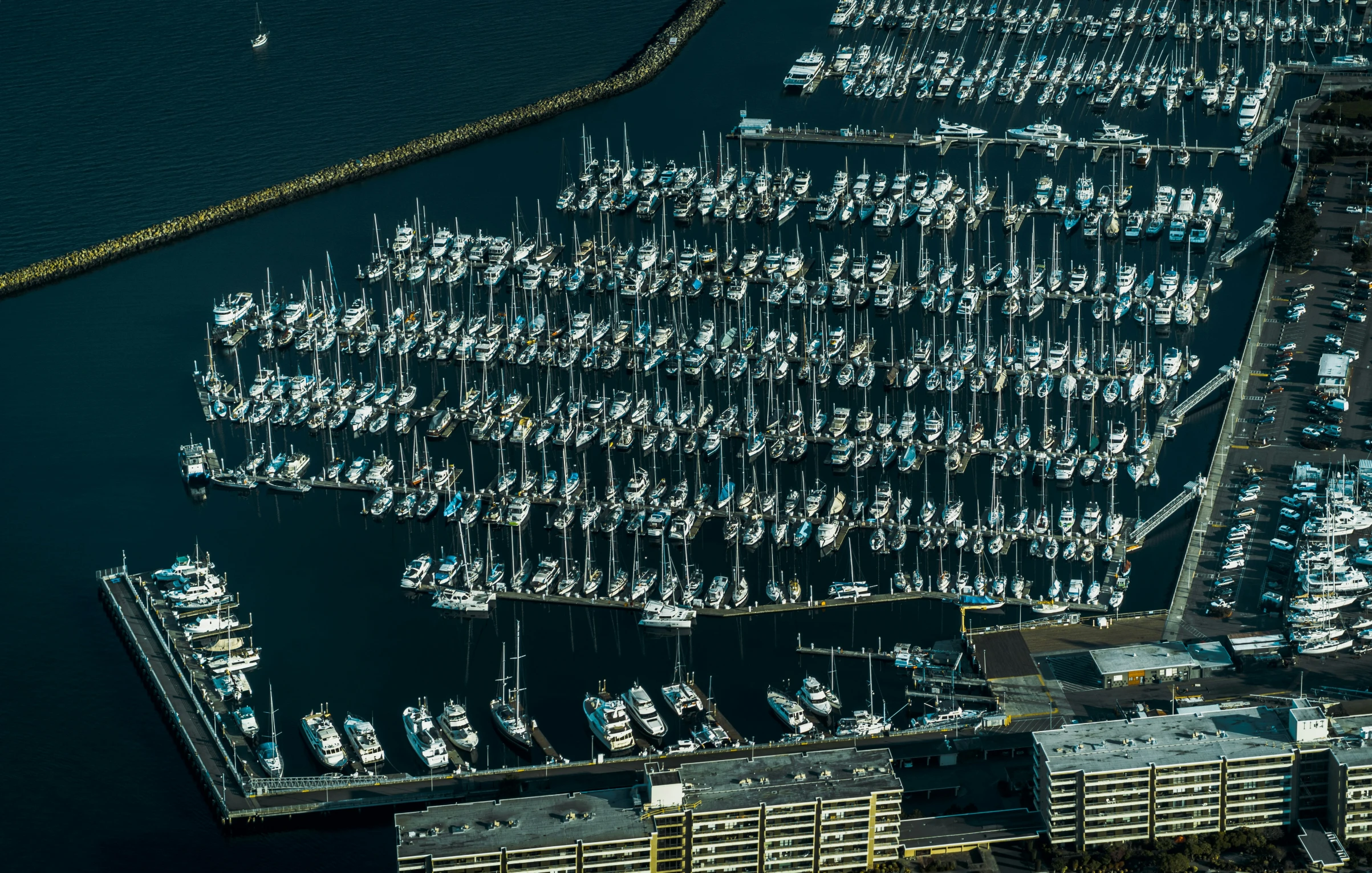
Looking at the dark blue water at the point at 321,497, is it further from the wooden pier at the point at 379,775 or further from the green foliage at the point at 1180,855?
the green foliage at the point at 1180,855

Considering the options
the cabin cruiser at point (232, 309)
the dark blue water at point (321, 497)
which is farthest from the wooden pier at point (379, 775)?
the cabin cruiser at point (232, 309)

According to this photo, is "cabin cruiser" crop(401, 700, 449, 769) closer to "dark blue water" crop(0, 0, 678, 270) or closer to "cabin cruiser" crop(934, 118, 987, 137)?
"dark blue water" crop(0, 0, 678, 270)

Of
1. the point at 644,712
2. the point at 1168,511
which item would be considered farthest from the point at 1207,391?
the point at 644,712

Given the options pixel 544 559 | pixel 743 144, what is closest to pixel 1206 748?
pixel 544 559

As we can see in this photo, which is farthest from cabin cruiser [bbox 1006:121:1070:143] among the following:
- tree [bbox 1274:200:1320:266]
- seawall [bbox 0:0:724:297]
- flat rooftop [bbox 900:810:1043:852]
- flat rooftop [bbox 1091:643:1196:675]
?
flat rooftop [bbox 900:810:1043:852]

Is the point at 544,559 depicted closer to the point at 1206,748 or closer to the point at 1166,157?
the point at 1206,748

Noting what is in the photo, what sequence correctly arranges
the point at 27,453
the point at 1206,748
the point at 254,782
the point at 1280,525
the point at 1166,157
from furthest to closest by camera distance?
the point at 1166,157, the point at 27,453, the point at 1280,525, the point at 254,782, the point at 1206,748
